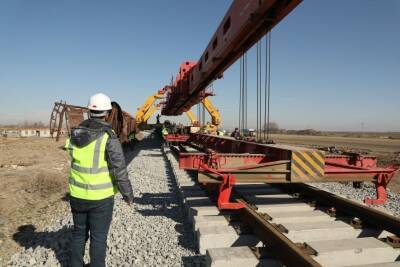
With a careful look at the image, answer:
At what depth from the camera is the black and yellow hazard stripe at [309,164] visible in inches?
179

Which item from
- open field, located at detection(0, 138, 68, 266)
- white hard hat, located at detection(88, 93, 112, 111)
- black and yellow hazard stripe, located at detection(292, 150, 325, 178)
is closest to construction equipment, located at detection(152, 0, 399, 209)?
black and yellow hazard stripe, located at detection(292, 150, 325, 178)

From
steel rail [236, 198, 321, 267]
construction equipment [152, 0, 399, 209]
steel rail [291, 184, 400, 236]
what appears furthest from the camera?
construction equipment [152, 0, 399, 209]

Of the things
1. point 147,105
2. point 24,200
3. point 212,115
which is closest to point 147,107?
point 147,105

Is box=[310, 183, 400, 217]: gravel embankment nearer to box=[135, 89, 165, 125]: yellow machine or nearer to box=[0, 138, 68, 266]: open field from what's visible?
box=[0, 138, 68, 266]: open field

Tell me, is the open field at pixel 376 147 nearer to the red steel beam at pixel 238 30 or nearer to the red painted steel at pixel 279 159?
the red painted steel at pixel 279 159

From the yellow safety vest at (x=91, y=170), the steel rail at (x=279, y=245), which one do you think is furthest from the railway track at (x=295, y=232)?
the yellow safety vest at (x=91, y=170)

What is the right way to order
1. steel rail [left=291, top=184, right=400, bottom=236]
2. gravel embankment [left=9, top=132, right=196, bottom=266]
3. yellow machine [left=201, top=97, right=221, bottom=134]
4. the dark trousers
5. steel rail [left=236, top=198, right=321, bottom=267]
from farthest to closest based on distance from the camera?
1. yellow machine [left=201, top=97, right=221, bottom=134]
2. steel rail [left=291, top=184, right=400, bottom=236]
3. gravel embankment [left=9, top=132, right=196, bottom=266]
4. the dark trousers
5. steel rail [left=236, top=198, right=321, bottom=267]

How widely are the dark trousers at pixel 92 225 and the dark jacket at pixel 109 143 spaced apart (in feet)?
0.80

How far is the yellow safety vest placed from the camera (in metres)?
2.97

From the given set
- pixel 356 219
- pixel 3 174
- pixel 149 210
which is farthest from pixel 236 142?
pixel 3 174

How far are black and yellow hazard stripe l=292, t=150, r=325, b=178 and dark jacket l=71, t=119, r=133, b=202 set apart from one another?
8.37 ft

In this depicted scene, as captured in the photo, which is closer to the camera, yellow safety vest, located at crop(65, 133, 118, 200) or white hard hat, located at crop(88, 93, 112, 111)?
yellow safety vest, located at crop(65, 133, 118, 200)

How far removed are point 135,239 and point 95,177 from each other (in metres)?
1.61

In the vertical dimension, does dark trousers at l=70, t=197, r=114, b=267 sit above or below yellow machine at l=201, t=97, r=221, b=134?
below
